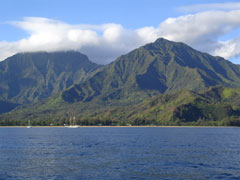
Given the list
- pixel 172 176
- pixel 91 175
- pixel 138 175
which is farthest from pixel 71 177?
pixel 172 176

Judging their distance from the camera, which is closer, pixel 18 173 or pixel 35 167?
pixel 18 173

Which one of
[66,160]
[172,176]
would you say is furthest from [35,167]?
[172,176]

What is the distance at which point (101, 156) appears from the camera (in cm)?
13275

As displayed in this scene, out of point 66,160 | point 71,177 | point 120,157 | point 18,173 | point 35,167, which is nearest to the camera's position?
point 71,177

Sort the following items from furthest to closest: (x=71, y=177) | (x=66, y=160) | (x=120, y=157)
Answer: (x=120, y=157)
(x=66, y=160)
(x=71, y=177)

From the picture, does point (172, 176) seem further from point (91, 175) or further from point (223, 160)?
point (223, 160)

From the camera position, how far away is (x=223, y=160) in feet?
408

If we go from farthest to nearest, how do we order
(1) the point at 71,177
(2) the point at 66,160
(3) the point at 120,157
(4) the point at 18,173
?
(3) the point at 120,157
(2) the point at 66,160
(4) the point at 18,173
(1) the point at 71,177

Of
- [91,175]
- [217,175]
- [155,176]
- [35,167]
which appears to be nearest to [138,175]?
[155,176]

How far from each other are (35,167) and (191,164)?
2039 inches

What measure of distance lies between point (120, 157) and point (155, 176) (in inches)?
1530

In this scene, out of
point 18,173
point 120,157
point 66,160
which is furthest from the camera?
point 120,157

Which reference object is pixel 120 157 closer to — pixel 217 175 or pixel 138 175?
pixel 138 175

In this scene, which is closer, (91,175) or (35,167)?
(91,175)
